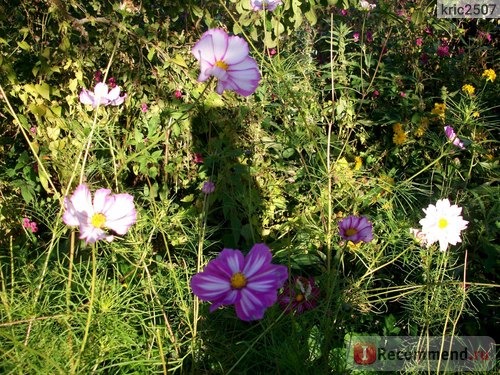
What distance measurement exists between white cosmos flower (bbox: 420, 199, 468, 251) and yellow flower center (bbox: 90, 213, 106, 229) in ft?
2.61

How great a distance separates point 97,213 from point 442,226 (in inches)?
33.4

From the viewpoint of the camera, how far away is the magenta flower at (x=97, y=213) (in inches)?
40.0

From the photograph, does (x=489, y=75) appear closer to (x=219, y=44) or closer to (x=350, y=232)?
(x=350, y=232)

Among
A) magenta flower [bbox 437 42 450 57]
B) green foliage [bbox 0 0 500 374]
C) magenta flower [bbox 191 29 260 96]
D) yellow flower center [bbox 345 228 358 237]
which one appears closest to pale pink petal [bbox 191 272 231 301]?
magenta flower [bbox 191 29 260 96]

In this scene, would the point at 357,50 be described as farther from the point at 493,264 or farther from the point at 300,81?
the point at 493,264

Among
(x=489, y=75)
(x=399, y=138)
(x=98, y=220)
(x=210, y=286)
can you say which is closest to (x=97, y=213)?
(x=98, y=220)

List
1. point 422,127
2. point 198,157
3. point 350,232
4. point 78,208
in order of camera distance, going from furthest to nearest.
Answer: point 422,127, point 198,157, point 350,232, point 78,208

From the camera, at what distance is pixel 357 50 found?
313 centimetres

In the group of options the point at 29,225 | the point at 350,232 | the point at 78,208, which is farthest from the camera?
the point at 29,225

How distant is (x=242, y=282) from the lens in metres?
1.05

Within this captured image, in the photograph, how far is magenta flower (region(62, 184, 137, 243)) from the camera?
102 cm

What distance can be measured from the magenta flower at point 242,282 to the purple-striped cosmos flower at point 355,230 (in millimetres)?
432

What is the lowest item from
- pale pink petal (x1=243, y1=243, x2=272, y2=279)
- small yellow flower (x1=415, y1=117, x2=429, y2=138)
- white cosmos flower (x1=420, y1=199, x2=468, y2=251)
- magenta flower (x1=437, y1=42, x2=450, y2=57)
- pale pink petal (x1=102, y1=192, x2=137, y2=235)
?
A: pale pink petal (x1=243, y1=243, x2=272, y2=279)

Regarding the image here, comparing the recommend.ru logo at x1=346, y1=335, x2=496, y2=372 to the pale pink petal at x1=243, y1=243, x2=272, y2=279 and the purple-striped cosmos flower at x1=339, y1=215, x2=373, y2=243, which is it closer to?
the purple-striped cosmos flower at x1=339, y1=215, x2=373, y2=243
